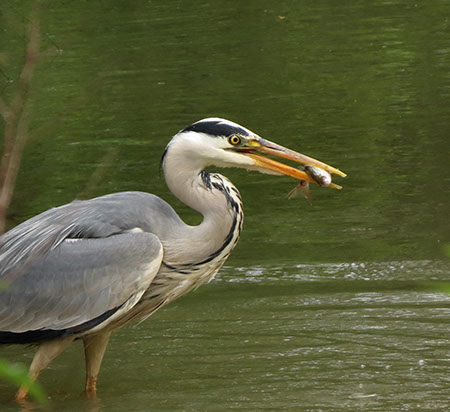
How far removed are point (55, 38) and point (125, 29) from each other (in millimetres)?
1592

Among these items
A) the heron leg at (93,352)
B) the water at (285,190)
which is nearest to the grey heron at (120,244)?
the heron leg at (93,352)

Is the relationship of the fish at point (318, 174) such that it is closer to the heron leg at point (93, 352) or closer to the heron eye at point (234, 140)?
the heron eye at point (234, 140)

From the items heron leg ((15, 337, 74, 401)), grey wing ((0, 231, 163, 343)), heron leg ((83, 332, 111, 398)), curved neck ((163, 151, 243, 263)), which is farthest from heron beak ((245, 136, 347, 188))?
heron leg ((15, 337, 74, 401))

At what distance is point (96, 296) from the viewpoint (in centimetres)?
534

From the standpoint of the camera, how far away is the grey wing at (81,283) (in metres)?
5.29

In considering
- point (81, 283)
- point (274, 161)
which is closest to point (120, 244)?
point (81, 283)

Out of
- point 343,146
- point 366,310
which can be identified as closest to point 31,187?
point 343,146

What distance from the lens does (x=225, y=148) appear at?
546 centimetres

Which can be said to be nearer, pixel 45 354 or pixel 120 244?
pixel 120 244

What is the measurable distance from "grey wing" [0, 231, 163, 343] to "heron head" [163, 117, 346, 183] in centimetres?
49

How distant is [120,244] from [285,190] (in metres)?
4.46

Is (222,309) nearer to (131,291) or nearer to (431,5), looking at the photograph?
(131,291)

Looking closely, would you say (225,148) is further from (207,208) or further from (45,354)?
(45,354)

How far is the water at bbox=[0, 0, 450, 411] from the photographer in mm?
5656
